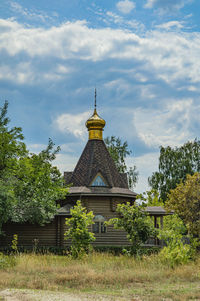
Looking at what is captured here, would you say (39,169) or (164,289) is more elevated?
(39,169)

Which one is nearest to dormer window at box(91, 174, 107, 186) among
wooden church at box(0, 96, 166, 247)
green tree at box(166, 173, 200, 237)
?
wooden church at box(0, 96, 166, 247)

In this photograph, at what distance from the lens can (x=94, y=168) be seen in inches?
995

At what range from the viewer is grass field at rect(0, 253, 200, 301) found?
30.9ft

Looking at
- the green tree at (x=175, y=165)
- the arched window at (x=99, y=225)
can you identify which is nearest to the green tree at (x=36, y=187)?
the arched window at (x=99, y=225)

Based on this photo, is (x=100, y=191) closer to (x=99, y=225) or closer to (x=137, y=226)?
(x=99, y=225)

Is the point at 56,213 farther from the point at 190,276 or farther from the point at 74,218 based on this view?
the point at 190,276

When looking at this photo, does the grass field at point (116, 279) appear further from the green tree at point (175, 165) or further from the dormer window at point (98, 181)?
the green tree at point (175, 165)

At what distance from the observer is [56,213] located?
21734mm

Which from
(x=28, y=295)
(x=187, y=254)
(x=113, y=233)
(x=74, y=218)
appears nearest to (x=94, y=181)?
(x=113, y=233)

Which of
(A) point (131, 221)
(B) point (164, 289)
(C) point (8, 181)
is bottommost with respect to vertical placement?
(B) point (164, 289)

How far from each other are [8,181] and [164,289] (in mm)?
10059

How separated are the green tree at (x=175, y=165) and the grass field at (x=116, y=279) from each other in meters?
31.0

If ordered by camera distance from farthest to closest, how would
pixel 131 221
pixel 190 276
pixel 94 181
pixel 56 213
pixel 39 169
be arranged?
1. pixel 94 181
2. pixel 56 213
3. pixel 39 169
4. pixel 131 221
5. pixel 190 276

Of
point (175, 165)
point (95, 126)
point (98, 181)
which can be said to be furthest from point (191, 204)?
point (175, 165)
